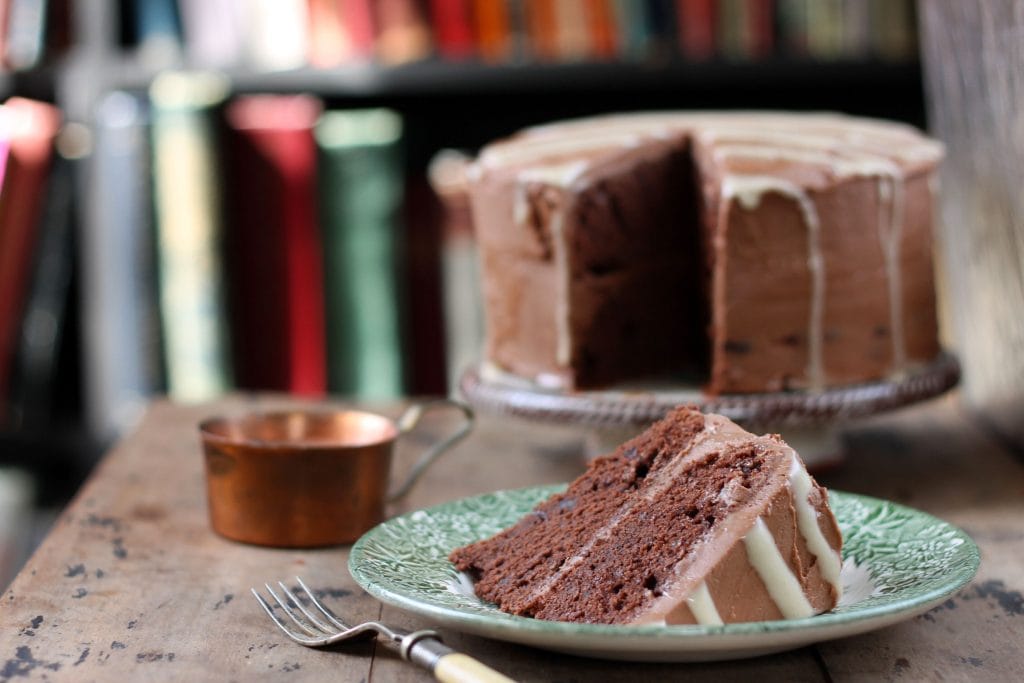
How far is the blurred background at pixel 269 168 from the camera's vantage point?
7.89ft

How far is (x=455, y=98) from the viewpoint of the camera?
2768 millimetres

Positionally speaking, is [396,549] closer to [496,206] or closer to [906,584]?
[906,584]

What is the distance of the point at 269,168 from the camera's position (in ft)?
8.38

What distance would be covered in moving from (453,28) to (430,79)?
0.35ft

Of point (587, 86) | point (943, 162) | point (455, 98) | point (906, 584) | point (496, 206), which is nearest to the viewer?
point (906, 584)

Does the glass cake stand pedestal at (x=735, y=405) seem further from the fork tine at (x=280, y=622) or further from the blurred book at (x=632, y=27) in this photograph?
the blurred book at (x=632, y=27)

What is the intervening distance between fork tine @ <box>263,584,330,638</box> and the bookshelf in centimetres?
151

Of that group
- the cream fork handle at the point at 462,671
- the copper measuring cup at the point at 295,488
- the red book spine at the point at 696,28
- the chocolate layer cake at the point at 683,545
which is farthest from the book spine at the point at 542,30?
the cream fork handle at the point at 462,671

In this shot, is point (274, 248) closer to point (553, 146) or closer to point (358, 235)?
point (358, 235)

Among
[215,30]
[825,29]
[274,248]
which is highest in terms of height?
[215,30]

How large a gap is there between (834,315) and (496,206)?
1.36ft

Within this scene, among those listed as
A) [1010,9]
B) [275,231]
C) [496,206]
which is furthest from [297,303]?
[1010,9]

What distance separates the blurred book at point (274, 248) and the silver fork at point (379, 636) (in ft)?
4.94

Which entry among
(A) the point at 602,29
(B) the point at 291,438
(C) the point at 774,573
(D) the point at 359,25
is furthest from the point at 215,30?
(C) the point at 774,573
